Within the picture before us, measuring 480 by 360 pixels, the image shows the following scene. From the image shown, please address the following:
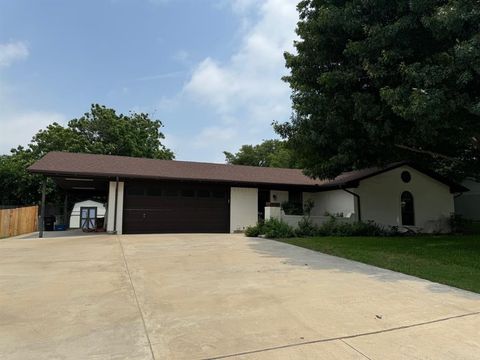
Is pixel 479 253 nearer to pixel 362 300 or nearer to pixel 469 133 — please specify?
pixel 469 133

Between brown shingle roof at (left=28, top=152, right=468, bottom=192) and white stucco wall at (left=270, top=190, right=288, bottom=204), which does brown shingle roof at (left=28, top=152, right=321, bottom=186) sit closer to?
brown shingle roof at (left=28, top=152, right=468, bottom=192)

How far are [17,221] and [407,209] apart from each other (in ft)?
70.3

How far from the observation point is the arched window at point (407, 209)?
19219 mm

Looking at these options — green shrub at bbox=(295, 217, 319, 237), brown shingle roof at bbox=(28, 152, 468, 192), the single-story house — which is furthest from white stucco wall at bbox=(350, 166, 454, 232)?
green shrub at bbox=(295, 217, 319, 237)

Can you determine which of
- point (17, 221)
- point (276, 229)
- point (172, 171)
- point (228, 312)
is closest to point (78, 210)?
point (17, 221)

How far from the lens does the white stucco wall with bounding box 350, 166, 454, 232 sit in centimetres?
1844

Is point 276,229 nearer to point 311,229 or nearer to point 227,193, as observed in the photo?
point 311,229

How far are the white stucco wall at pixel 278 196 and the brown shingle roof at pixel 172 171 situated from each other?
79cm

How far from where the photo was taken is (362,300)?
563 cm

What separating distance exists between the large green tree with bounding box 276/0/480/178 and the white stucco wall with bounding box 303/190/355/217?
400 centimetres

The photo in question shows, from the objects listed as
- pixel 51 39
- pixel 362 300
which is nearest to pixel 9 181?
pixel 51 39

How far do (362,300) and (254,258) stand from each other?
173 inches

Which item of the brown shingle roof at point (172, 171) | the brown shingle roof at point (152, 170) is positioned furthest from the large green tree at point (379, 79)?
the brown shingle roof at point (152, 170)

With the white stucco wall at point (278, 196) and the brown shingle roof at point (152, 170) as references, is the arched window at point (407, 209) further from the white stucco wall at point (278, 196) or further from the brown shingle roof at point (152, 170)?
the white stucco wall at point (278, 196)
